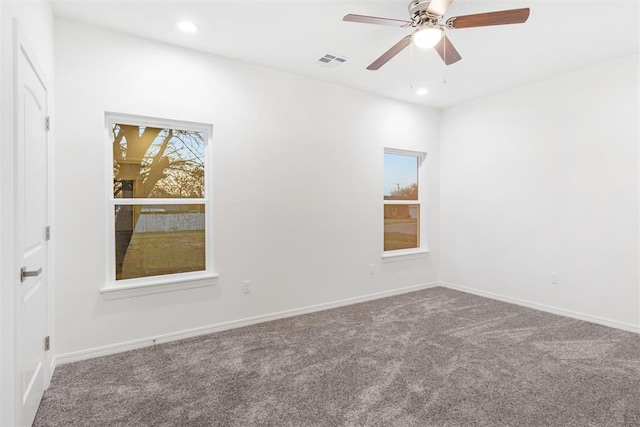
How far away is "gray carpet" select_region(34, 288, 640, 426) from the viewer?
2.04 m

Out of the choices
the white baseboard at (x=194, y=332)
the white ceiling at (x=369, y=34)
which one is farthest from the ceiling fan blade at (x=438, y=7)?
the white baseboard at (x=194, y=332)

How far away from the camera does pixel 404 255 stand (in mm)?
4867

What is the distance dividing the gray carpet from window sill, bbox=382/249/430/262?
1.20 m

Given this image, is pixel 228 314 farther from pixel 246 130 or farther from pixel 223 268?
pixel 246 130

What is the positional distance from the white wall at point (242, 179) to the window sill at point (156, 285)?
0.18ft

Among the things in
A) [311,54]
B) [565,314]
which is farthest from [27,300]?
[565,314]

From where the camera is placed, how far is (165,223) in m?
3.24

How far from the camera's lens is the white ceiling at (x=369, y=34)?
2.58m

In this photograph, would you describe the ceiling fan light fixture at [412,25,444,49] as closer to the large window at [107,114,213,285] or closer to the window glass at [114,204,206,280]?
the large window at [107,114,213,285]

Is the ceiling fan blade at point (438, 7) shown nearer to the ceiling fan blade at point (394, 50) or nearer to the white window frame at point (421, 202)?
the ceiling fan blade at point (394, 50)

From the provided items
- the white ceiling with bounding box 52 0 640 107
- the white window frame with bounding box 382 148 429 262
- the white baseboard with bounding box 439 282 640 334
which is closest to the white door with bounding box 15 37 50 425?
the white ceiling with bounding box 52 0 640 107

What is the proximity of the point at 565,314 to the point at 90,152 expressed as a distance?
5091 mm

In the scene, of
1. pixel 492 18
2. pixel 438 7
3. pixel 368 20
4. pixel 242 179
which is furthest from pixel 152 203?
pixel 492 18

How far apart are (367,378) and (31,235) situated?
2323 millimetres
